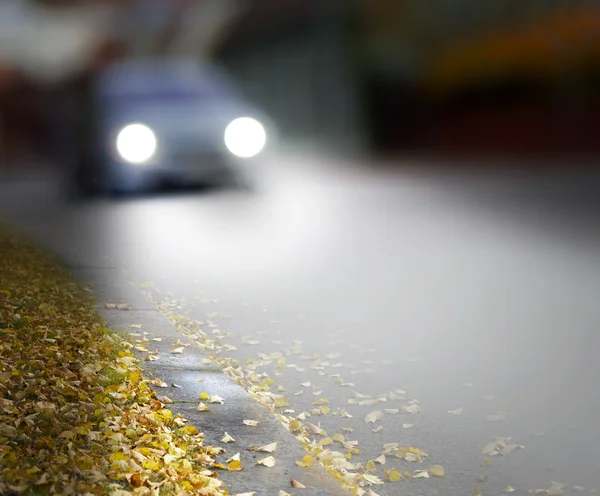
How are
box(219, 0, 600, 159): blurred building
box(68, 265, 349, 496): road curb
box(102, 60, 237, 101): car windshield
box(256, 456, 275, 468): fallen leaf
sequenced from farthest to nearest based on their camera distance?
box(219, 0, 600, 159): blurred building < box(102, 60, 237, 101): car windshield < box(256, 456, 275, 468): fallen leaf < box(68, 265, 349, 496): road curb

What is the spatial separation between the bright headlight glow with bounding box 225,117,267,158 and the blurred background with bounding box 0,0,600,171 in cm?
221

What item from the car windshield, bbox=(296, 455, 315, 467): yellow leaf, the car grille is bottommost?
bbox=(296, 455, 315, 467): yellow leaf

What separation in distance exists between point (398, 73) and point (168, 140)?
11.8 meters

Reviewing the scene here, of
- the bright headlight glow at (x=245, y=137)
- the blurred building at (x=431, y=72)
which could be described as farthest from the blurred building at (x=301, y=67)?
the bright headlight glow at (x=245, y=137)

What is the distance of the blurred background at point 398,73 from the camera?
66.3 ft

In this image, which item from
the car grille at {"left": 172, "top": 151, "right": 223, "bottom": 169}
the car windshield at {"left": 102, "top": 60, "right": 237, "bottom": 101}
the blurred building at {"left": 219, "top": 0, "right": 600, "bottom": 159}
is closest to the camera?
the car grille at {"left": 172, "top": 151, "right": 223, "bottom": 169}

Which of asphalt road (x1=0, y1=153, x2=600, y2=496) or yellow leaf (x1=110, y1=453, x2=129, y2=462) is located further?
asphalt road (x1=0, y1=153, x2=600, y2=496)

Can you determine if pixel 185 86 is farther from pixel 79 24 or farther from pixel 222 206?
pixel 79 24

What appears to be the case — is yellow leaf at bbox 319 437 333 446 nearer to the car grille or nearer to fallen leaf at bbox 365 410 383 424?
fallen leaf at bbox 365 410 383 424

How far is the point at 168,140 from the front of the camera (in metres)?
13.6

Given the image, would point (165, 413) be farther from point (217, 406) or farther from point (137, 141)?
point (137, 141)

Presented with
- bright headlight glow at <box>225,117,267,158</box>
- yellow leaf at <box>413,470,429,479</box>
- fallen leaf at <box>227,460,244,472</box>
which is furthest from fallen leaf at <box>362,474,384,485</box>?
bright headlight glow at <box>225,117,267,158</box>

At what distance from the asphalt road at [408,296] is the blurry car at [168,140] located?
0.38 meters

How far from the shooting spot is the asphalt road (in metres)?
5.21
